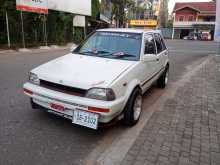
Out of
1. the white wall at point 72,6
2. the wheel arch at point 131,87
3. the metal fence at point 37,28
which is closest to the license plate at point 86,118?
the wheel arch at point 131,87

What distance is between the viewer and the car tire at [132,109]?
154 inches

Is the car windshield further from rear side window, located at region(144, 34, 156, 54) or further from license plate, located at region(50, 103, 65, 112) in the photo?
license plate, located at region(50, 103, 65, 112)

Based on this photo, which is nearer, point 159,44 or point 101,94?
point 101,94

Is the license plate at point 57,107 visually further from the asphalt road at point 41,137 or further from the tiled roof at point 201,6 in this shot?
the tiled roof at point 201,6

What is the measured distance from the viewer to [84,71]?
3756mm

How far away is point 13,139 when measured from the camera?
11.6ft

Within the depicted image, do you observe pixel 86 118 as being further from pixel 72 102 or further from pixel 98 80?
pixel 98 80

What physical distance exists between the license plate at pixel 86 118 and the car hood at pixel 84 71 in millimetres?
383

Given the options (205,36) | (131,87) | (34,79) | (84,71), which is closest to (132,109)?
(131,87)

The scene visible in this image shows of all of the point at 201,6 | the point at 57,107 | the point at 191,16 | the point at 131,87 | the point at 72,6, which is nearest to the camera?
the point at 57,107

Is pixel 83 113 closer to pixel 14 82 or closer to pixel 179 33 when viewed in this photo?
pixel 14 82

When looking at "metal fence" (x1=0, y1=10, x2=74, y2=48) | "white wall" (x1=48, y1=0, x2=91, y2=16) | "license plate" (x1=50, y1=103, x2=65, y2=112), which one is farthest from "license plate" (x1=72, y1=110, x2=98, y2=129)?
"white wall" (x1=48, y1=0, x2=91, y2=16)

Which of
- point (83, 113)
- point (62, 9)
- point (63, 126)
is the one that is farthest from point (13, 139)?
point (62, 9)

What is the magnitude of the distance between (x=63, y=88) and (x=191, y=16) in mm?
62080
